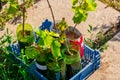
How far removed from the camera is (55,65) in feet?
11.7

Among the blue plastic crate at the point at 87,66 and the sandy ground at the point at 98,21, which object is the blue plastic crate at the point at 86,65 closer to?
the blue plastic crate at the point at 87,66

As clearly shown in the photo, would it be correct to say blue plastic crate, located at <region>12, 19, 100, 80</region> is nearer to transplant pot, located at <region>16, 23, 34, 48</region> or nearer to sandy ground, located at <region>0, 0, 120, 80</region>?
sandy ground, located at <region>0, 0, 120, 80</region>

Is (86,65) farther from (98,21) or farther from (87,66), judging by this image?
(98,21)

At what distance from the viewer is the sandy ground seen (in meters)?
4.13

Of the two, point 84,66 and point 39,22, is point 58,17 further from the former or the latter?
point 84,66

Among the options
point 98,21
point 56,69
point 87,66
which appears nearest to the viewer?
point 56,69

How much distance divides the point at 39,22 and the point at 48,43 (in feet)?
5.22

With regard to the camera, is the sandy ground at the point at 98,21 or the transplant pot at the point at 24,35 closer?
the transplant pot at the point at 24,35

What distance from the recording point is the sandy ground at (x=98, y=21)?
13.6 ft

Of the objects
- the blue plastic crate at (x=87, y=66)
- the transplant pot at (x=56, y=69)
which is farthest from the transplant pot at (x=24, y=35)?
the transplant pot at (x=56, y=69)

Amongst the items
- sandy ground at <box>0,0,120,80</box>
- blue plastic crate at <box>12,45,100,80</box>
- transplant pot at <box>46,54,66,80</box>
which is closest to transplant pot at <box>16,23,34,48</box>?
blue plastic crate at <box>12,45,100,80</box>

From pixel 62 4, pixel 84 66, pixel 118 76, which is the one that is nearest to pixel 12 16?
pixel 62 4

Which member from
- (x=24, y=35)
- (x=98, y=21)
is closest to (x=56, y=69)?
(x=24, y=35)

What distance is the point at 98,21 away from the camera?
15.5 ft
